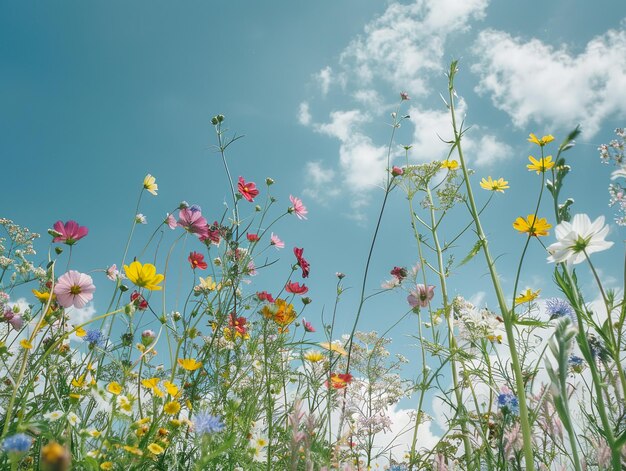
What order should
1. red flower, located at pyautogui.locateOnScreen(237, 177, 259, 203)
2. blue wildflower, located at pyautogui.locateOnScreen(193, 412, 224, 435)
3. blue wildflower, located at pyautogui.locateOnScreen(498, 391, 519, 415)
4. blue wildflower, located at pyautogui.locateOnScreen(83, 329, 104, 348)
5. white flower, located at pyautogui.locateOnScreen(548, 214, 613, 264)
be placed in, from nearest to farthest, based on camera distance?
blue wildflower, located at pyautogui.locateOnScreen(193, 412, 224, 435) → white flower, located at pyautogui.locateOnScreen(548, 214, 613, 264) → blue wildflower, located at pyautogui.locateOnScreen(498, 391, 519, 415) → blue wildflower, located at pyautogui.locateOnScreen(83, 329, 104, 348) → red flower, located at pyautogui.locateOnScreen(237, 177, 259, 203)

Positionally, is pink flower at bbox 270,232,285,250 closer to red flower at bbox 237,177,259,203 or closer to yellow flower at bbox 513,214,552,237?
red flower at bbox 237,177,259,203

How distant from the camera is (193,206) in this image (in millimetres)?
2826

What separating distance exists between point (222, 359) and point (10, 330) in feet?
4.59

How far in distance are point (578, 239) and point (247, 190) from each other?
2.34 meters

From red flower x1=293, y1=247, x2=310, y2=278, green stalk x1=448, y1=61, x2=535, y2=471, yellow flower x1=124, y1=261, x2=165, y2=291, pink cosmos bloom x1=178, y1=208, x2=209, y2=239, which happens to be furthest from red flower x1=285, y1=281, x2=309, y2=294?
green stalk x1=448, y1=61, x2=535, y2=471

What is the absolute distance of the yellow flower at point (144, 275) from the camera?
1.93 metres

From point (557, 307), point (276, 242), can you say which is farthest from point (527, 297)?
point (276, 242)

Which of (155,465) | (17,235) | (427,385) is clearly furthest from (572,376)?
(17,235)

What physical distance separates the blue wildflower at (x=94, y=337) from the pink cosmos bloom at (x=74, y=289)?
0.67 ft

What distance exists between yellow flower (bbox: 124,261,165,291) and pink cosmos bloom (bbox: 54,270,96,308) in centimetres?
45

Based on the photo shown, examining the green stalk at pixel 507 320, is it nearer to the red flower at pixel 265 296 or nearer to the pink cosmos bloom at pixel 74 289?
the red flower at pixel 265 296

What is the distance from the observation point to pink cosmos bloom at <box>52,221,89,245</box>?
2377 millimetres

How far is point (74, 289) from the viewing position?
2227 mm

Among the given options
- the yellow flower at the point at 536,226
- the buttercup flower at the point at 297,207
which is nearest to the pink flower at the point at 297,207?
the buttercup flower at the point at 297,207
